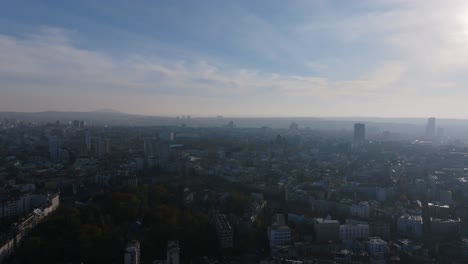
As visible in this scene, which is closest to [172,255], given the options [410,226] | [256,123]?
[410,226]

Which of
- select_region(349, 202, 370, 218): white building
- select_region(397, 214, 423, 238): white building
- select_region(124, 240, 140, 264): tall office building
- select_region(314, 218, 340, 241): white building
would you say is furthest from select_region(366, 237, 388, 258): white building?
select_region(124, 240, 140, 264): tall office building

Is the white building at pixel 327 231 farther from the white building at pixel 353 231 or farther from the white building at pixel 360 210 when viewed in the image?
the white building at pixel 360 210

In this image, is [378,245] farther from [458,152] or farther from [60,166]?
[458,152]

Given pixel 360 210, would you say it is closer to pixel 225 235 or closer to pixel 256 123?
pixel 225 235

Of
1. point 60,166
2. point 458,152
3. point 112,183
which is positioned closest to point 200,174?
point 112,183

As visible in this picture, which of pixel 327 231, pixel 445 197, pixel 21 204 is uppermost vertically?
pixel 445 197

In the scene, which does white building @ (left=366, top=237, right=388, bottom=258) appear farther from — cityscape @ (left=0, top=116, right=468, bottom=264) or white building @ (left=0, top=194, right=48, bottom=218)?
white building @ (left=0, top=194, right=48, bottom=218)

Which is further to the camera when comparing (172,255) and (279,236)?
(279,236)

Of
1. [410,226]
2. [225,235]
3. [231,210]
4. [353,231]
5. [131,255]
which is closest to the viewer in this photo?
[131,255]
